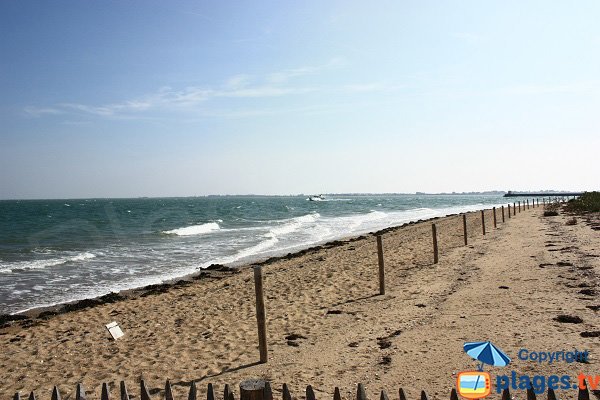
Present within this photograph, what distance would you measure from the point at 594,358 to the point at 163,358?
23.5 feet

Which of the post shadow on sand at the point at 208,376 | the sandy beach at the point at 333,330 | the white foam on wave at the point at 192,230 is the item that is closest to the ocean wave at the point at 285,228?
the white foam on wave at the point at 192,230

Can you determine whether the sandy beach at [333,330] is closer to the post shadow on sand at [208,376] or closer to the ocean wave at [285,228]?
the post shadow on sand at [208,376]

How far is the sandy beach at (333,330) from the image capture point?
6.09 m

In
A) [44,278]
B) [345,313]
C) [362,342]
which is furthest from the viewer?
[44,278]

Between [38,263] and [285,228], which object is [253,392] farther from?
[285,228]

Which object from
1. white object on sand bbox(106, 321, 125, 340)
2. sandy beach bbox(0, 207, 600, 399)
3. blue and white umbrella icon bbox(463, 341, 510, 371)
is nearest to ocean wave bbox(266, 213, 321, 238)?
sandy beach bbox(0, 207, 600, 399)

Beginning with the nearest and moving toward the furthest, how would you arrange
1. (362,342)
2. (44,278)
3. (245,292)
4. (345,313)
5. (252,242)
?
1. (362,342)
2. (345,313)
3. (245,292)
4. (44,278)
5. (252,242)

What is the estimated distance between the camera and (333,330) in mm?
8102

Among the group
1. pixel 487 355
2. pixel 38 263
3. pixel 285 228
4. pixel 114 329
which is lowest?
pixel 285 228

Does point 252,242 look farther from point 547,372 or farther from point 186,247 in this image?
point 547,372

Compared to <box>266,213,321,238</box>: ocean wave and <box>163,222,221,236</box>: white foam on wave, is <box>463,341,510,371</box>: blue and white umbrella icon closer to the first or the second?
<box>266,213,321,238</box>: ocean wave

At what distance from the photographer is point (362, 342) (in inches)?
285

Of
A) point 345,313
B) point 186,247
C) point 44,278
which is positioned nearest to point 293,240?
point 186,247

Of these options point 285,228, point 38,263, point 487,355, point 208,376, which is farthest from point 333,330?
point 285,228
